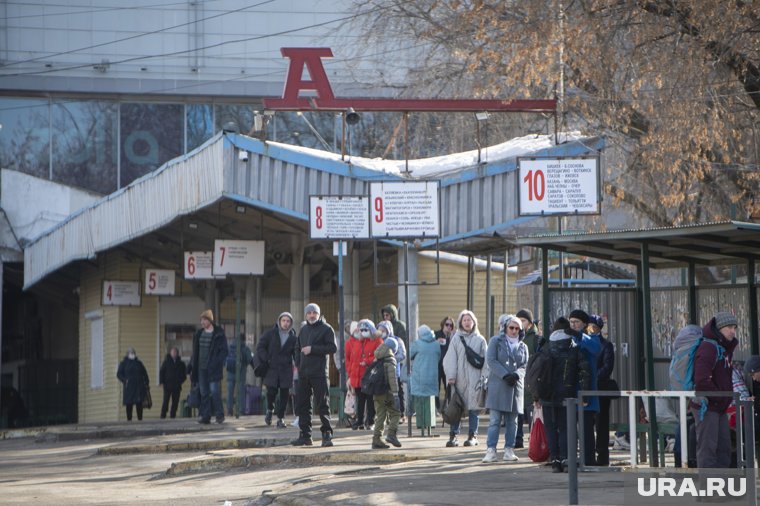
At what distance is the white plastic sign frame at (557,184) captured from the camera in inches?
822

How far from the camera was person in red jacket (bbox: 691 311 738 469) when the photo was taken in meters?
11.8

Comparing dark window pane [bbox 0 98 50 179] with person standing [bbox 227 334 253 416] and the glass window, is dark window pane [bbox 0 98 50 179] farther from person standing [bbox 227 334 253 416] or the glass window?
person standing [bbox 227 334 253 416]

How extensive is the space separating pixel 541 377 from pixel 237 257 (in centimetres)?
1595

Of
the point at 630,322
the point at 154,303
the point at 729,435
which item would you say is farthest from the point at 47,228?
the point at 729,435

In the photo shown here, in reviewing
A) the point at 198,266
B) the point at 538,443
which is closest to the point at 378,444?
the point at 538,443

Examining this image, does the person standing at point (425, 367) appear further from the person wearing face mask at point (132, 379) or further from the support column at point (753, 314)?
the person wearing face mask at point (132, 379)

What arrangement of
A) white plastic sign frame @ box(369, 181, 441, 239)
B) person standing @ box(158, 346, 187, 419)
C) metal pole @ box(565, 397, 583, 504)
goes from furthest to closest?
person standing @ box(158, 346, 187, 419)
white plastic sign frame @ box(369, 181, 441, 239)
metal pole @ box(565, 397, 583, 504)

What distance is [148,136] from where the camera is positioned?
4772 centimetres

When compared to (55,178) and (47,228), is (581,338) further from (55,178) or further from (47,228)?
(55,178)

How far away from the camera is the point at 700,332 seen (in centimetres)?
1348

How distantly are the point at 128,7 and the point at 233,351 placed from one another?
2228 cm

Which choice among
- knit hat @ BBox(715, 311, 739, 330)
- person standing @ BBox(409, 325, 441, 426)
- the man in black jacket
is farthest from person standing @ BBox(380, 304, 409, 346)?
knit hat @ BBox(715, 311, 739, 330)

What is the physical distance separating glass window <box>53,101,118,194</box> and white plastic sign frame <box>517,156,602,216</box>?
28.7 meters

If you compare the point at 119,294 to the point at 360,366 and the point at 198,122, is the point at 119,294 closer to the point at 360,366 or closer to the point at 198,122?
the point at 198,122
